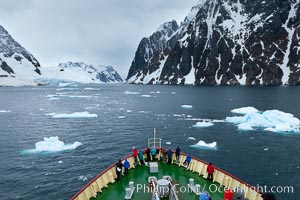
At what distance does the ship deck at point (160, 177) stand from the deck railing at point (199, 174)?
416 mm

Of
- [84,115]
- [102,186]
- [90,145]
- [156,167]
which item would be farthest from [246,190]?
[84,115]

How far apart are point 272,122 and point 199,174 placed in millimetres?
47909

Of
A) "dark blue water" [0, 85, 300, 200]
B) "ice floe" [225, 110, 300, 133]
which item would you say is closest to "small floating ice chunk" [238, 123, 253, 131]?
"ice floe" [225, 110, 300, 133]

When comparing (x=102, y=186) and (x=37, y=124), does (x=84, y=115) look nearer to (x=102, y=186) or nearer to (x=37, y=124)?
(x=37, y=124)

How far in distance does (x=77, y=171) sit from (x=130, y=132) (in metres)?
26.1

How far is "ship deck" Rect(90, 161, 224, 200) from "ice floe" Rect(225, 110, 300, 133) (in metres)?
42.1

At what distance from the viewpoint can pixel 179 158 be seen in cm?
3150

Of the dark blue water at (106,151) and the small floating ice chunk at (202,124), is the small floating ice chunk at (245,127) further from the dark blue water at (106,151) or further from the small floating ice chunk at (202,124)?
the small floating ice chunk at (202,124)

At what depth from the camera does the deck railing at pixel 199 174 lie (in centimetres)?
2222

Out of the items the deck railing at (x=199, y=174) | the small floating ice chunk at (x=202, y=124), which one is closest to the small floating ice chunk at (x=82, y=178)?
the deck railing at (x=199, y=174)

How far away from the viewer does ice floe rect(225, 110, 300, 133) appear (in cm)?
6362

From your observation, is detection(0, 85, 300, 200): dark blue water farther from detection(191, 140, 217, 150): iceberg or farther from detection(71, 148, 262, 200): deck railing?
detection(71, 148, 262, 200): deck railing

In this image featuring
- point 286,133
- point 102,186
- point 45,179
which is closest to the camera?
point 102,186

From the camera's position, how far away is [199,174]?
27.9 metres
